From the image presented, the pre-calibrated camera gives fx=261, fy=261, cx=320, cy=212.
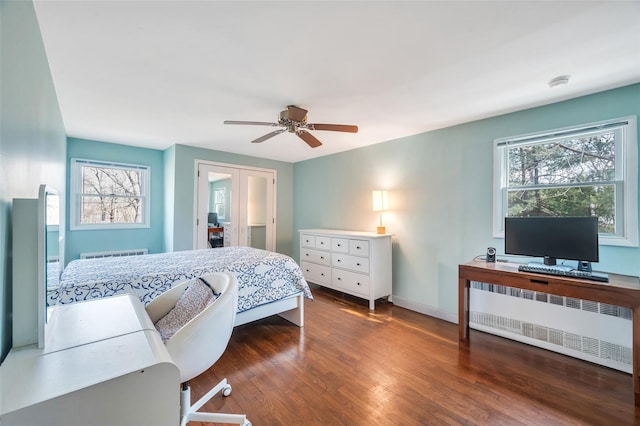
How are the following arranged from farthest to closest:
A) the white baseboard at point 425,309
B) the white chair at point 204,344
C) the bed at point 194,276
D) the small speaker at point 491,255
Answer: the white baseboard at point 425,309
the small speaker at point 491,255
the bed at point 194,276
the white chair at point 204,344

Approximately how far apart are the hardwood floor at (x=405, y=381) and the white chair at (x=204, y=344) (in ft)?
0.51

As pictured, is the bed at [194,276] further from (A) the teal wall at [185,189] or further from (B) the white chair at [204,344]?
(A) the teal wall at [185,189]

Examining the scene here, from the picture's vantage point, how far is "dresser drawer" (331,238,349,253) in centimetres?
382

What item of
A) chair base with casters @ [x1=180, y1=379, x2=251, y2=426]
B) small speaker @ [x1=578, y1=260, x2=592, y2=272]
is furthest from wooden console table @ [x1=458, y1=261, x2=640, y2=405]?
chair base with casters @ [x1=180, y1=379, x2=251, y2=426]

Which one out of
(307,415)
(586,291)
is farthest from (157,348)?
(586,291)

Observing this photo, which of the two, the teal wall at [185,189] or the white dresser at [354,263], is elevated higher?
the teal wall at [185,189]

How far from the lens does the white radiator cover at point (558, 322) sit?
2150mm

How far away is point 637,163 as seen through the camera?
2135mm

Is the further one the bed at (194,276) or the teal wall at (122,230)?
the teal wall at (122,230)

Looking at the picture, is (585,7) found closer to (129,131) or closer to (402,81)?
(402,81)

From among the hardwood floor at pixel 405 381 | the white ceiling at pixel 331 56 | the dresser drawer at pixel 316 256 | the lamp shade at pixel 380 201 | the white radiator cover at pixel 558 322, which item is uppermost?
the white ceiling at pixel 331 56

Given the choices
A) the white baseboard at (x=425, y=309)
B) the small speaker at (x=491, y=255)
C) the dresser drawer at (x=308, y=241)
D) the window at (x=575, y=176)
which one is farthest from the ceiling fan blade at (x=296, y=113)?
the white baseboard at (x=425, y=309)

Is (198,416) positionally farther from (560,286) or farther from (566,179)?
(566,179)

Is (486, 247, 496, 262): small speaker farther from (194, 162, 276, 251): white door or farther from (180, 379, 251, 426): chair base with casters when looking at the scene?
(194, 162, 276, 251): white door
